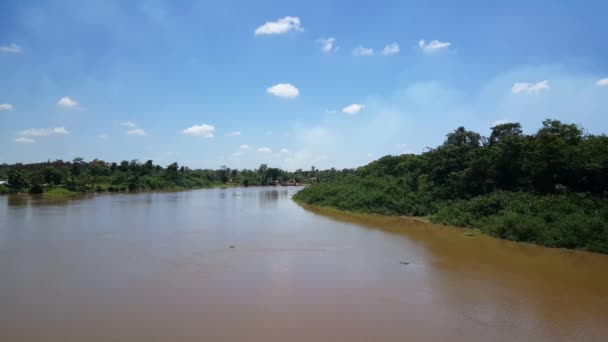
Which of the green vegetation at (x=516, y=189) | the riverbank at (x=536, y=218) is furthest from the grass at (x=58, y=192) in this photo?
the riverbank at (x=536, y=218)

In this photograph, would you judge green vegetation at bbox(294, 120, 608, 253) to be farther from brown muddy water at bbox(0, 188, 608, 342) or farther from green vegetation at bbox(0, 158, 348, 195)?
green vegetation at bbox(0, 158, 348, 195)

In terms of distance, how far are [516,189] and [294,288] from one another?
46.2 ft

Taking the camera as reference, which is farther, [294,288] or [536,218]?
[536,218]

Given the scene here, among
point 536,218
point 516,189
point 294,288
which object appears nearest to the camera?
point 294,288

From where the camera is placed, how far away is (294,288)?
30.5 feet

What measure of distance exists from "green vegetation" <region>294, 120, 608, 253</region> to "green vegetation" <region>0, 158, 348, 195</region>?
33.5m

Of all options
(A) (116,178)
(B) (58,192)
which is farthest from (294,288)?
(A) (116,178)

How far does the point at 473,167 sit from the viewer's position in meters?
20.1

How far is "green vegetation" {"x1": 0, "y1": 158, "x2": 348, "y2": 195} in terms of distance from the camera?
Answer: 43.5m

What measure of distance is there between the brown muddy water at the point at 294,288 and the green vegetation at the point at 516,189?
1.16 m

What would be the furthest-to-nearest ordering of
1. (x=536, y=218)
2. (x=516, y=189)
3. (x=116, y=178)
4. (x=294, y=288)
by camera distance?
(x=116, y=178) → (x=516, y=189) → (x=536, y=218) → (x=294, y=288)

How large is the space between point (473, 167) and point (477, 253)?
8.43m

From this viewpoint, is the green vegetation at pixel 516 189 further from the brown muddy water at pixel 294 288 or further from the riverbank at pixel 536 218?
the brown muddy water at pixel 294 288

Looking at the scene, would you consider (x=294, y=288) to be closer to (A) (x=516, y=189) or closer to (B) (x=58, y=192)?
(A) (x=516, y=189)
